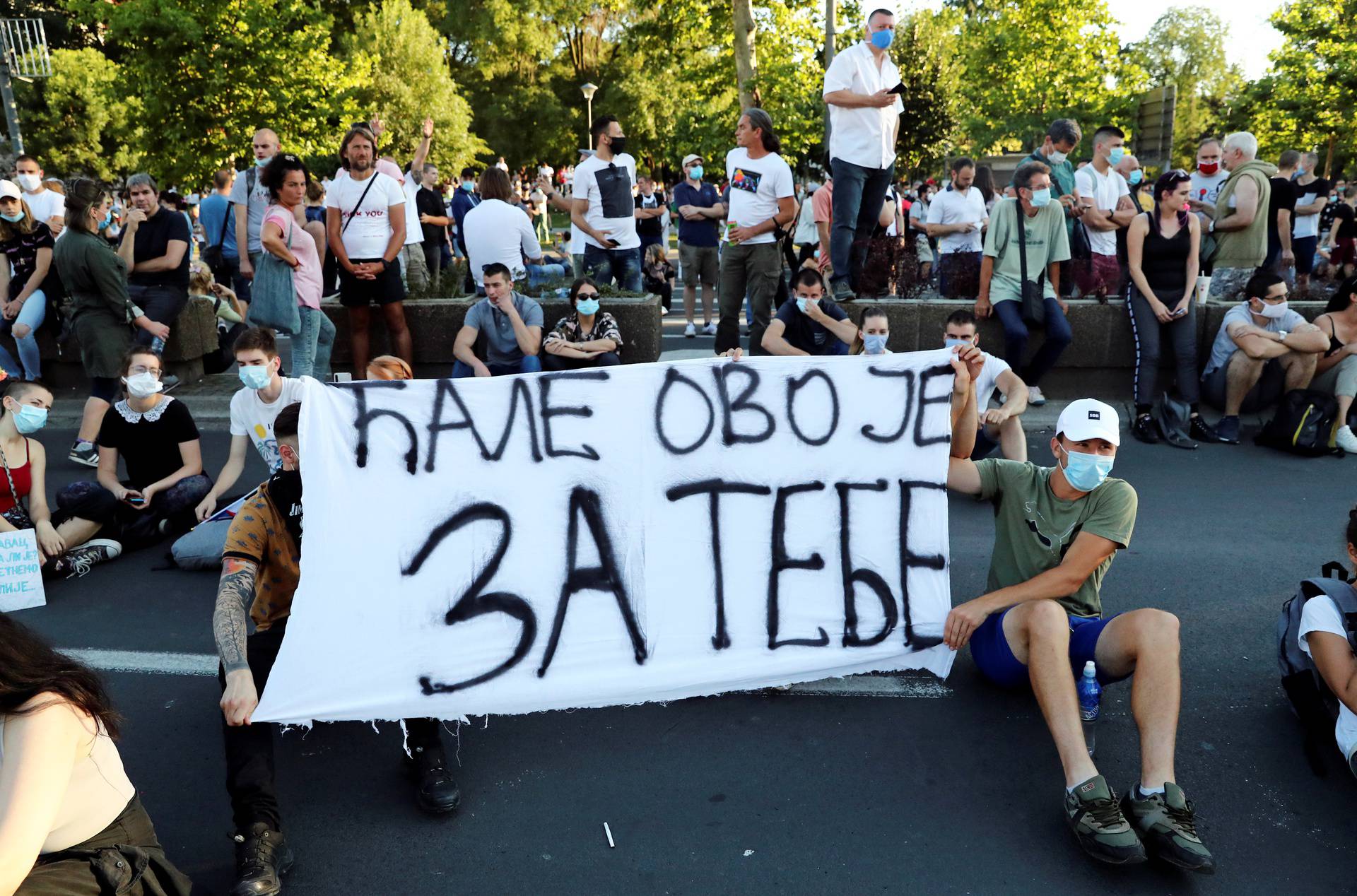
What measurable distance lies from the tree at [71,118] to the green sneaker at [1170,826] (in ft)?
128

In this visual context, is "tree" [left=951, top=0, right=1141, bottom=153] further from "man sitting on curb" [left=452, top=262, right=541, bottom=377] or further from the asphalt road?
the asphalt road

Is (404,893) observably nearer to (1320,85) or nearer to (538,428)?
(538,428)

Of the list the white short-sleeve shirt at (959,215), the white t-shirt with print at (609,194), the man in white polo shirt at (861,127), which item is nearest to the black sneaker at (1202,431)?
the man in white polo shirt at (861,127)

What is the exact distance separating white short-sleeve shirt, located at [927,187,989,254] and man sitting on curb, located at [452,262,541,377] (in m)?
4.44

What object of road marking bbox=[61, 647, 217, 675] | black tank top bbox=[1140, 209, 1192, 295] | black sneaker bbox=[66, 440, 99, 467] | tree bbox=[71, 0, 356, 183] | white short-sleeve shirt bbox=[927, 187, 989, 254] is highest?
tree bbox=[71, 0, 356, 183]

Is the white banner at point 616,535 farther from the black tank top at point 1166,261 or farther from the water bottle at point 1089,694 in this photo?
the black tank top at point 1166,261

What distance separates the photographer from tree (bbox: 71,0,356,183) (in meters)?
16.4

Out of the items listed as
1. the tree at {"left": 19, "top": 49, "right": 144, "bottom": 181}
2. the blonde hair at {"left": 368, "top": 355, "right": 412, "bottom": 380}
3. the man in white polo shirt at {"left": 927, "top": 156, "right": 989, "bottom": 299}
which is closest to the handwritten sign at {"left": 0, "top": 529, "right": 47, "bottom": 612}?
the blonde hair at {"left": 368, "top": 355, "right": 412, "bottom": 380}

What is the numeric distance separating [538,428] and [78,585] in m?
2.83

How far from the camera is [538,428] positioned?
147 inches

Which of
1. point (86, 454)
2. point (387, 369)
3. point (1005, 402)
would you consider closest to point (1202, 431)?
point (1005, 402)

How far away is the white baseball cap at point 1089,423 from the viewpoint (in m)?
3.53

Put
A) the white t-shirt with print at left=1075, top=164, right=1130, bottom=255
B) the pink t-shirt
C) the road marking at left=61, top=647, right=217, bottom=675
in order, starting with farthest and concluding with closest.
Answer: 1. the white t-shirt with print at left=1075, top=164, right=1130, bottom=255
2. the pink t-shirt
3. the road marking at left=61, top=647, right=217, bottom=675

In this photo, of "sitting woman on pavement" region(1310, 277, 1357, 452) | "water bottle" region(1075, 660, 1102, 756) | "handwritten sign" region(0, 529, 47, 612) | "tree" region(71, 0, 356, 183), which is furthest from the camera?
"tree" region(71, 0, 356, 183)
